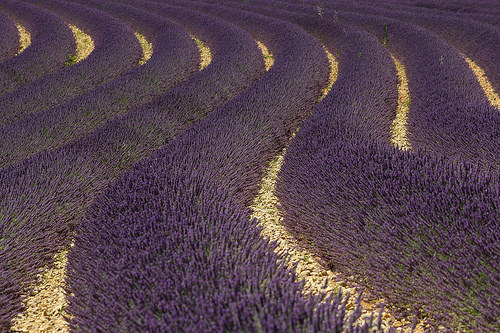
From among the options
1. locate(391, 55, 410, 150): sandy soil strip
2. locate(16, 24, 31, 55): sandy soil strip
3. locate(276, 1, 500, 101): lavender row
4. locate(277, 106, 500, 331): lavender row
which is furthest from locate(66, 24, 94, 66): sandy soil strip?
locate(277, 106, 500, 331): lavender row

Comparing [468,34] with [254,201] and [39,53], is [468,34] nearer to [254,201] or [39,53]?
[254,201]

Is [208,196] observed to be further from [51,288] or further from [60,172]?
[60,172]

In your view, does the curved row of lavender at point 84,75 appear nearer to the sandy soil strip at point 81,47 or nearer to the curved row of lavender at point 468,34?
the sandy soil strip at point 81,47

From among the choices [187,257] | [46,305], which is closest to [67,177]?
[46,305]

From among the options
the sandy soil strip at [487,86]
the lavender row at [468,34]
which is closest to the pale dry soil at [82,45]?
the lavender row at [468,34]

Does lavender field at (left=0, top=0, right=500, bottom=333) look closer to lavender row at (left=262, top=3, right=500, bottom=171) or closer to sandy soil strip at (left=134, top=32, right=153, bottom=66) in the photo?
lavender row at (left=262, top=3, right=500, bottom=171)

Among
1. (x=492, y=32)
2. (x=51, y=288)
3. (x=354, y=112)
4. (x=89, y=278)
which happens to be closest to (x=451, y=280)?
(x=89, y=278)
